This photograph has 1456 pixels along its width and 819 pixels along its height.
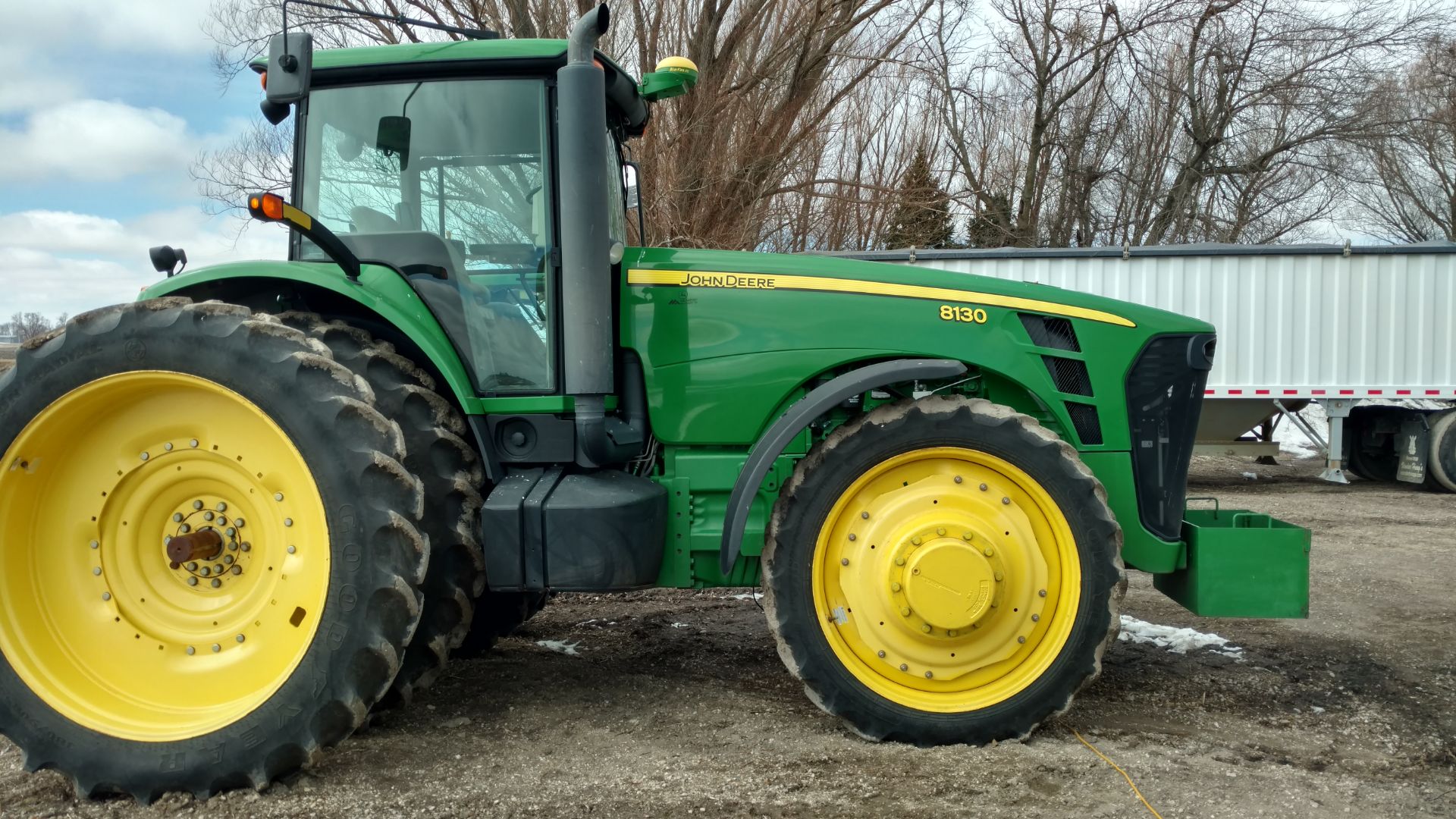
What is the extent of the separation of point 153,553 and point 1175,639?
13.6 feet

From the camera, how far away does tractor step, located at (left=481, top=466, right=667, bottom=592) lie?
10.4 feet

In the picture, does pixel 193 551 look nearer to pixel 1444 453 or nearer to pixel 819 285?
pixel 819 285

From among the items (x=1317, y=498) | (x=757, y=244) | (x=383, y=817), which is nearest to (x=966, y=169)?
(x=757, y=244)

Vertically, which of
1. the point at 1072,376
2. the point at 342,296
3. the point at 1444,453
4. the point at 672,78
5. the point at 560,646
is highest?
the point at 672,78

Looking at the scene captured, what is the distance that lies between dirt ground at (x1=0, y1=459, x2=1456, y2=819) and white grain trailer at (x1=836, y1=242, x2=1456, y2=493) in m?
6.85

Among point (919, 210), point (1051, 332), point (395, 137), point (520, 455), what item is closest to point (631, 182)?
point (395, 137)

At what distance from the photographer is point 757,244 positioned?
→ 14.5 m

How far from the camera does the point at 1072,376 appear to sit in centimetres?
353

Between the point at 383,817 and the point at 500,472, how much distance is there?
1.13m

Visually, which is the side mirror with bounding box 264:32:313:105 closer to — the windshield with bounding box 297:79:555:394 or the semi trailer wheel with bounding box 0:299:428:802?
the windshield with bounding box 297:79:555:394

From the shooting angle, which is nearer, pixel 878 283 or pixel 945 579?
pixel 945 579

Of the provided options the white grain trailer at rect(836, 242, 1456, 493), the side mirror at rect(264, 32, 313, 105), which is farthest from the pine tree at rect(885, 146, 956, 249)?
the side mirror at rect(264, 32, 313, 105)

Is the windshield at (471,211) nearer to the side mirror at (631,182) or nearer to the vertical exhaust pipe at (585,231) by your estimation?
the vertical exhaust pipe at (585,231)

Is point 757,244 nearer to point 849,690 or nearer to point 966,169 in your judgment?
point 966,169
